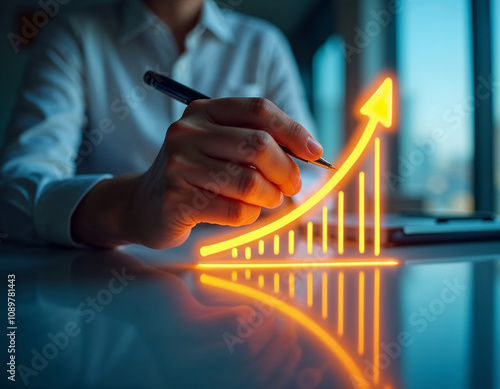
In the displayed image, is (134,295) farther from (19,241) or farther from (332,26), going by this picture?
(332,26)

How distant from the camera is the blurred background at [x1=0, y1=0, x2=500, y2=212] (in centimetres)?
148

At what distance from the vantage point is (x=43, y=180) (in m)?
0.58

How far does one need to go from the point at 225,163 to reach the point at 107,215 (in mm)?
192

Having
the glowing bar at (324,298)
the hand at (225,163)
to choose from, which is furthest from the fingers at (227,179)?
the glowing bar at (324,298)

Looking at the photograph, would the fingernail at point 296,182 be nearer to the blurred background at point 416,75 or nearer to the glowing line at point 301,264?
the glowing line at point 301,264

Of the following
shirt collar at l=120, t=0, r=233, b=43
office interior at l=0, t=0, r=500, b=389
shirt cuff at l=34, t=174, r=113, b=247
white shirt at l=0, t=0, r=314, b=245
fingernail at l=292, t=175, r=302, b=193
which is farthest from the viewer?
shirt collar at l=120, t=0, r=233, b=43

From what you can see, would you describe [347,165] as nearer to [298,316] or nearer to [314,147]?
[314,147]

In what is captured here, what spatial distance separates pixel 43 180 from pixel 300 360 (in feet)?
1.74

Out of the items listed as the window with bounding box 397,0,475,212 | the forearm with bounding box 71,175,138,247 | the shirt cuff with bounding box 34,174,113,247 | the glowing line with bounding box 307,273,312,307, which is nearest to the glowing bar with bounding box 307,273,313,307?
the glowing line with bounding box 307,273,312,307

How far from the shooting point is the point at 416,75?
194 cm

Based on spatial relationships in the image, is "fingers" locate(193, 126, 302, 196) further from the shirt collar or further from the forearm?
the shirt collar

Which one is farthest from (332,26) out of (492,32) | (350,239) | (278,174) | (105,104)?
(278,174)

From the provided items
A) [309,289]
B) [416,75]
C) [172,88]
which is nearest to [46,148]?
[172,88]

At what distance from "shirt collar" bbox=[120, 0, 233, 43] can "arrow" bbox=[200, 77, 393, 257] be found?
0.78 meters
